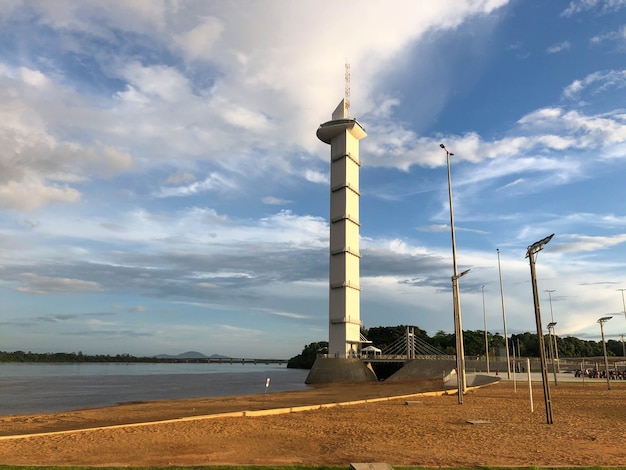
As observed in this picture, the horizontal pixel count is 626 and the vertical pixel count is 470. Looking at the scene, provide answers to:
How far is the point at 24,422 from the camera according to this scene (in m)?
29.2

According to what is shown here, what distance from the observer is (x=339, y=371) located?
3280 inches

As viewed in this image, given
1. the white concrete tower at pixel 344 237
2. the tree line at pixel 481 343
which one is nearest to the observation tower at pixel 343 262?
the white concrete tower at pixel 344 237

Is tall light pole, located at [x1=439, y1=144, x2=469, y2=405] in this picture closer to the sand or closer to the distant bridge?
the sand

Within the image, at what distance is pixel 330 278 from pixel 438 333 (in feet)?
335

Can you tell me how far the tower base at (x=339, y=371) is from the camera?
82938 mm

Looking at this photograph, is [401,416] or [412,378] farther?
[412,378]

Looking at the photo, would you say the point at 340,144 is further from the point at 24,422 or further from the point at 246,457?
the point at 246,457

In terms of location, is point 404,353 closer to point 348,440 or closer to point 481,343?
point 481,343

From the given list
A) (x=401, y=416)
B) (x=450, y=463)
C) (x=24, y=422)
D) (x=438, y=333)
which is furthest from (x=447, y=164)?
(x=438, y=333)

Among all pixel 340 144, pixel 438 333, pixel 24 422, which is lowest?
pixel 24 422

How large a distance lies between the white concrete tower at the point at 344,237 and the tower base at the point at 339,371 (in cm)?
274

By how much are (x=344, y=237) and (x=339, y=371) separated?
2358 cm

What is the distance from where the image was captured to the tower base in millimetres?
82938

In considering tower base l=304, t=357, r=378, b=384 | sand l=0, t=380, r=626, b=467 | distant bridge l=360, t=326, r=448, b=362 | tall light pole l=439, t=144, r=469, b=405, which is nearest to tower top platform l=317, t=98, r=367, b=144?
distant bridge l=360, t=326, r=448, b=362
